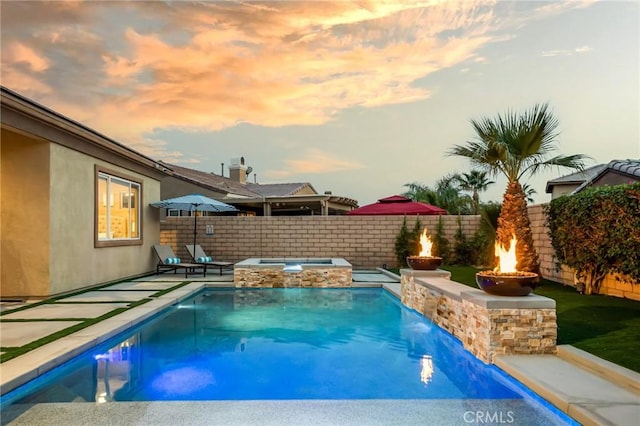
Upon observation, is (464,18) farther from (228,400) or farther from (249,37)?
(228,400)

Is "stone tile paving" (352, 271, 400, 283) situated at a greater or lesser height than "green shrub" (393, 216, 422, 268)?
lesser

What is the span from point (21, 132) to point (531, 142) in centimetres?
991

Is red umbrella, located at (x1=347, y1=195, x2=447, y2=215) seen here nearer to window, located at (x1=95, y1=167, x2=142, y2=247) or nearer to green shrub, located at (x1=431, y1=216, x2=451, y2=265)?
green shrub, located at (x1=431, y1=216, x2=451, y2=265)

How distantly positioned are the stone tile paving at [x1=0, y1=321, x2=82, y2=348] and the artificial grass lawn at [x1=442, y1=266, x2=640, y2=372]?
647 centimetres

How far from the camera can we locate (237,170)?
2941 centimetres

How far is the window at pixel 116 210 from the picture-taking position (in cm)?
1045

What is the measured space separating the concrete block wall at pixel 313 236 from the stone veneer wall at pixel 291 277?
3.65 m

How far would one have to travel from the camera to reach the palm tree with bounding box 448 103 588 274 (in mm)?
8641

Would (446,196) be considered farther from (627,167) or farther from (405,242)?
(627,167)

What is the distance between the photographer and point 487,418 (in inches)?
134

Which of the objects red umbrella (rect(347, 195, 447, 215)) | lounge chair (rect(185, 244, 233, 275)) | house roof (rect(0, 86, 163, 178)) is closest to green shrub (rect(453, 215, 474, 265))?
red umbrella (rect(347, 195, 447, 215))

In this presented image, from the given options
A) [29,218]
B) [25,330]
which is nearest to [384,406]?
[25,330]

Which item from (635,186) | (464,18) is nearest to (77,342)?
(635,186)

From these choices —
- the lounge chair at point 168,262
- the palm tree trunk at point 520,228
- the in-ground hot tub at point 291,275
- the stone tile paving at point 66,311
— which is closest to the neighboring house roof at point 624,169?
the palm tree trunk at point 520,228
